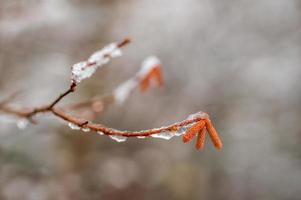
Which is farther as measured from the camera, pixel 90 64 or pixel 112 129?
pixel 90 64

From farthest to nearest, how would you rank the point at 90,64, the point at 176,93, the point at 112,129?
the point at 176,93 < the point at 90,64 < the point at 112,129

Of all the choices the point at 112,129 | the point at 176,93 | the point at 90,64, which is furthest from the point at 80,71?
the point at 176,93

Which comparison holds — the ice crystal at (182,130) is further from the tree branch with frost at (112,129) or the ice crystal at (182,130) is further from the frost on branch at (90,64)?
the frost on branch at (90,64)

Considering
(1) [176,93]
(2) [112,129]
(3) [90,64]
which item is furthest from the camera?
(1) [176,93]

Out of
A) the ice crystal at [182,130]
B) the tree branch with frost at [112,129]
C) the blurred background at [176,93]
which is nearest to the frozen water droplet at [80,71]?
the tree branch with frost at [112,129]

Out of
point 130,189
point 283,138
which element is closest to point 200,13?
point 283,138

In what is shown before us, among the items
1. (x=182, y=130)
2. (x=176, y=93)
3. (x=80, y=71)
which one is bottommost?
(x=182, y=130)

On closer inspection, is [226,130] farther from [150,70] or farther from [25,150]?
[150,70]

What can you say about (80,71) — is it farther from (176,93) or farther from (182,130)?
(176,93)
